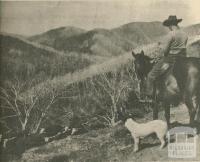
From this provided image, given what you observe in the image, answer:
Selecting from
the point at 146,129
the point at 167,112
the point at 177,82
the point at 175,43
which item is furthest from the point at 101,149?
the point at 175,43

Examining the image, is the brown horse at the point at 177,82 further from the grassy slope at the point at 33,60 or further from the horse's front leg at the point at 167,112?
the grassy slope at the point at 33,60

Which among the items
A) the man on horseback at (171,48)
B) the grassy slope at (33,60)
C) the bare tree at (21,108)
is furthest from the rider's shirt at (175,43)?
the bare tree at (21,108)

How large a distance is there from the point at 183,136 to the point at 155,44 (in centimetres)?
37

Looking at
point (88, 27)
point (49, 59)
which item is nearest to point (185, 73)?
point (88, 27)

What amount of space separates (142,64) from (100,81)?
17 centimetres

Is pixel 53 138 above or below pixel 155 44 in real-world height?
below

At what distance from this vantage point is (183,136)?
5.22 ft

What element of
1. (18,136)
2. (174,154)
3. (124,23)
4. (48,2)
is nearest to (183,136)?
(174,154)

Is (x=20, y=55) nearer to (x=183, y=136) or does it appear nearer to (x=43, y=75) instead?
(x=43, y=75)

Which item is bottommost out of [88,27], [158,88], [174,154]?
[174,154]

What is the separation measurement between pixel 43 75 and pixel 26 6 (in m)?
0.27

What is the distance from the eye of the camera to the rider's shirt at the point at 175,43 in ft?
5.42

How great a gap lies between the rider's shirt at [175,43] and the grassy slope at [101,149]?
26cm

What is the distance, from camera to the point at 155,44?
1.65 metres
